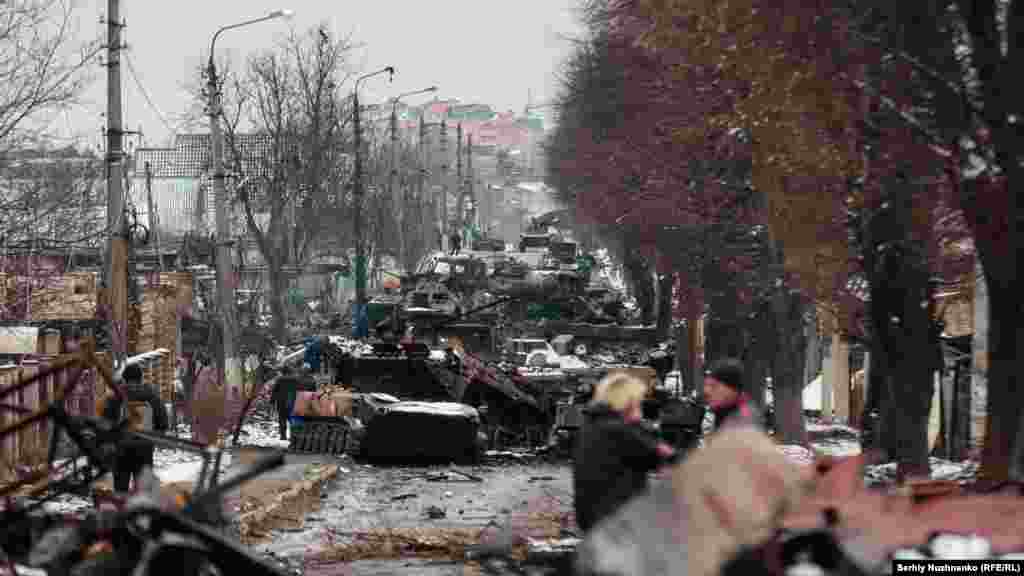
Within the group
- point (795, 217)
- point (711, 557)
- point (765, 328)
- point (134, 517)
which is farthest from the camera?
point (765, 328)

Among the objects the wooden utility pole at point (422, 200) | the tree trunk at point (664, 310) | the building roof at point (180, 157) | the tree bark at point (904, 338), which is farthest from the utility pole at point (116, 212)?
the wooden utility pole at point (422, 200)

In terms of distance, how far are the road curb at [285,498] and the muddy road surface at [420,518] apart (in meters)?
0.17

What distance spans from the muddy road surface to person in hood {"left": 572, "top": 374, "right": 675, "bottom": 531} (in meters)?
2.95

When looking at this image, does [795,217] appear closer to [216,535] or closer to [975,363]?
[975,363]

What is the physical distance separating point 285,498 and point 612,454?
12710mm

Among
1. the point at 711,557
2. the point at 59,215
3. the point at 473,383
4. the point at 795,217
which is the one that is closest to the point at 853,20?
the point at 795,217

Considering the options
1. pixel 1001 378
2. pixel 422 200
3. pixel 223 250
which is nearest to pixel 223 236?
pixel 223 250

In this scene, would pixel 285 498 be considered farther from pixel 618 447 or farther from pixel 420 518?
pixel 618 447

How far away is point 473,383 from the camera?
3170 centimetres


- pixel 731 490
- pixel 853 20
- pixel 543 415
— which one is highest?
pixel 853 20

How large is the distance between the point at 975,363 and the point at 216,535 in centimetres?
1926

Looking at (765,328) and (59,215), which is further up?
(59,215)

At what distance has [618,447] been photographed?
369 inches

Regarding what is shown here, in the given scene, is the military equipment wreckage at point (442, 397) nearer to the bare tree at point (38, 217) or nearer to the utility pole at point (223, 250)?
the utility pole at point (223, 250)
